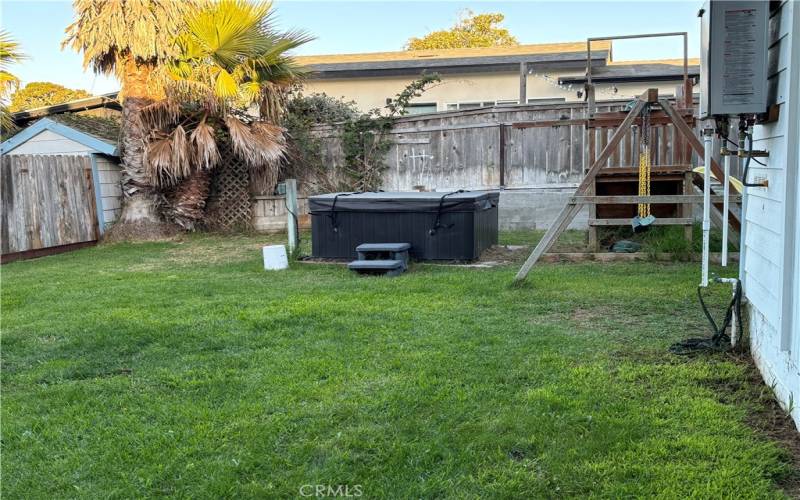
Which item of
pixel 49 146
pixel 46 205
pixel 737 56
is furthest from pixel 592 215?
pixel 49 146

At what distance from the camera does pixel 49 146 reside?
12438 millimetres

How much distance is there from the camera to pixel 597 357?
13.5ft

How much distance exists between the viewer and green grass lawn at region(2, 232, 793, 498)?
2684mm

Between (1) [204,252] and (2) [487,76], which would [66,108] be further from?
(2) [487,76]

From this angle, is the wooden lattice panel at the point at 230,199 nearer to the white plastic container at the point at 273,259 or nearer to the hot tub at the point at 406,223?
the hot tub at the point at 406,223

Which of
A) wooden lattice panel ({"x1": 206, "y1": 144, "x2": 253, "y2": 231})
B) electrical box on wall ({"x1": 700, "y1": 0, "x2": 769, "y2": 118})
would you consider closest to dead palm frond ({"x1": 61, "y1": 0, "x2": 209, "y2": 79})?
wooden lattice panel ({"x1": 206, "y1": 144, "x2": 253, "y2": 231})

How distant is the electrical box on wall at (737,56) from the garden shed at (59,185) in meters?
9.83

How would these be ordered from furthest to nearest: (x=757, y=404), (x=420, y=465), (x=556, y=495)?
(x=757, y=404) < (x=420, y=465) < (x=556, y=495)

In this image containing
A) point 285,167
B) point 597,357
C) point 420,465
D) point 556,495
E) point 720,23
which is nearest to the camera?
point 556,495

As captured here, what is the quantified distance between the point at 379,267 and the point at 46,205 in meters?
6.46

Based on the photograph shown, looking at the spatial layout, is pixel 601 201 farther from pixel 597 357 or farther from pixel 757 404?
pixel 757 404

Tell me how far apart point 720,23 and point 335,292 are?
160 inches

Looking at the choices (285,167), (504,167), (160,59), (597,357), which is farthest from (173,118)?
(597,357)

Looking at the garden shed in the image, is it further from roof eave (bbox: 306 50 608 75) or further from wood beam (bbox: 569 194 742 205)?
wood beam (bbox: 569 194 742 205)
